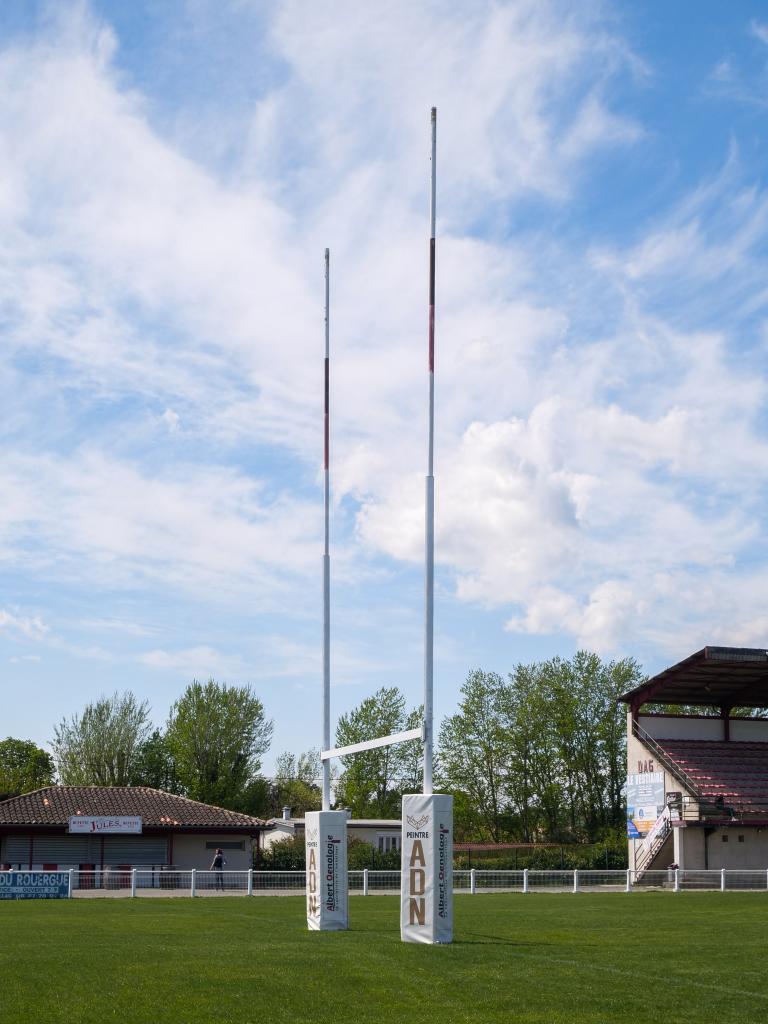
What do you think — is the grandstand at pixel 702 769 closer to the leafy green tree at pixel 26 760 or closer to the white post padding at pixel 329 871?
the white post padding at pixel 329 871

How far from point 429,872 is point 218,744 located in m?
58.3

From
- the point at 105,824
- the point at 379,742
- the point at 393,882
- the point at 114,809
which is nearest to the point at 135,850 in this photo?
the point at 105,824

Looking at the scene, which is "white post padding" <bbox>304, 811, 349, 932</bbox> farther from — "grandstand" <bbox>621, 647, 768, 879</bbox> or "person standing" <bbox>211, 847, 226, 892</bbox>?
"grandstand" <bbox>621, 647, 768, 879</bbox>

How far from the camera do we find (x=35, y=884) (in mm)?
35125

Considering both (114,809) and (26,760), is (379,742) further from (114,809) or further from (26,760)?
(26,760)

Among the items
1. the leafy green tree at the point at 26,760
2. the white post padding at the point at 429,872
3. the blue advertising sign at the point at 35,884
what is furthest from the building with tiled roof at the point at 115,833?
the leafy green tree at the point at 26,760

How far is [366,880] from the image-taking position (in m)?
37.3

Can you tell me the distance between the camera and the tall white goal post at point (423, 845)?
17.7m

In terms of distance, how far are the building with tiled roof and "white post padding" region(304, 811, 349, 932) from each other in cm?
3091

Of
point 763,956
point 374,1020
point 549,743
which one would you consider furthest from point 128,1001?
point 549,743

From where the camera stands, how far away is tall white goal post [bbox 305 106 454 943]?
58.0ft

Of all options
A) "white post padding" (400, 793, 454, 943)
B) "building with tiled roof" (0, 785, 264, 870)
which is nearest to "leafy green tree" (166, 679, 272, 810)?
"building with tiled roof" (0, 785, 264, 870)

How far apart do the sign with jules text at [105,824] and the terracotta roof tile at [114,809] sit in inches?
21.2

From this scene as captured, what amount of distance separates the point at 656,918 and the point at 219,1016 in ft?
52.8
